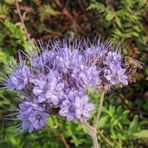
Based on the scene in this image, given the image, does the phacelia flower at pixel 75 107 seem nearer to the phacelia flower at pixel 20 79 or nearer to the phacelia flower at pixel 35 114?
the phacelia flower at pixel 35 114

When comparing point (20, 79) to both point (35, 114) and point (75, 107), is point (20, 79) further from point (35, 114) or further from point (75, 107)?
point (75, 107)

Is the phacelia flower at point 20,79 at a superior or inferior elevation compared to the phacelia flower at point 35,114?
superior

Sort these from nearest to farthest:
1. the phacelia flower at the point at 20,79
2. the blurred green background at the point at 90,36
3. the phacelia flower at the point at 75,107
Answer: the phacelia flower at the point at 75,107, the phacelia flower at the point at 20,79, the blurred green background at the point at 90,36

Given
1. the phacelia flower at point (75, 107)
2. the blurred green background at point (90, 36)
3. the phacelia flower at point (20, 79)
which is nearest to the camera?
the phacelia flower at point (75, 107)

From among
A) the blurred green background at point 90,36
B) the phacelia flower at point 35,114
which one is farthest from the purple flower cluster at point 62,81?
the blurred green background at point 90,36

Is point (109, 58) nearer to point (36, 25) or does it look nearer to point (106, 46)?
point (106, 46)

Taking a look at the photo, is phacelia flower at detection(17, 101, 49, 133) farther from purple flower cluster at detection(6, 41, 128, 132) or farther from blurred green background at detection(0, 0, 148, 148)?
blurred green background at detection(0, 0, 148, 148)

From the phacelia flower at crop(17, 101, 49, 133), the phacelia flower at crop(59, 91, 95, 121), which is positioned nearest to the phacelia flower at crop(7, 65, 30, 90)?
the phacelia flower at crop(17, 101, 49, 133)
